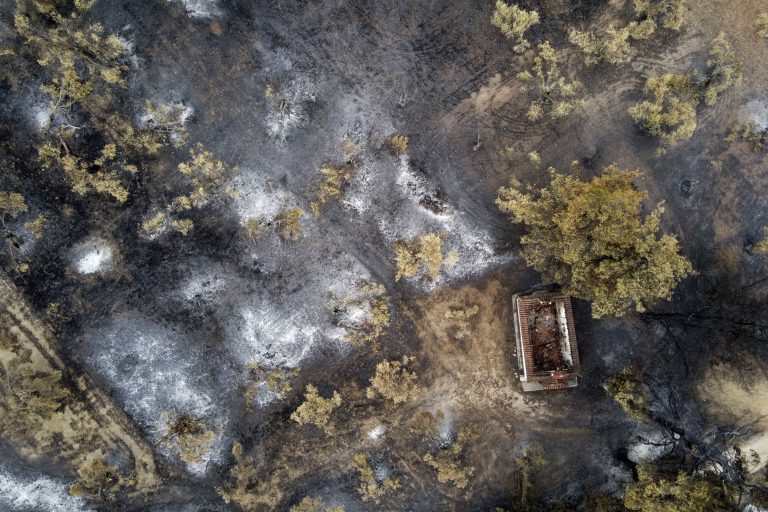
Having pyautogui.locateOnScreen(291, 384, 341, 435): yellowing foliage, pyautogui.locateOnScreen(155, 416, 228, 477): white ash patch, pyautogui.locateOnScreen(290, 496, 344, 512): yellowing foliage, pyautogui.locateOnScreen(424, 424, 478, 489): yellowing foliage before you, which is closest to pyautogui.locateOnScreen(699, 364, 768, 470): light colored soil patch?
pyautogui.locateOnScreen(424, 424, 478, 489): yellowing foliage

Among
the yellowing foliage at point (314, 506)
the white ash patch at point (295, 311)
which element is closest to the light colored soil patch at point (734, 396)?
the white ash patch at point (295, 311)

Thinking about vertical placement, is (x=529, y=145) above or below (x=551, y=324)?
above

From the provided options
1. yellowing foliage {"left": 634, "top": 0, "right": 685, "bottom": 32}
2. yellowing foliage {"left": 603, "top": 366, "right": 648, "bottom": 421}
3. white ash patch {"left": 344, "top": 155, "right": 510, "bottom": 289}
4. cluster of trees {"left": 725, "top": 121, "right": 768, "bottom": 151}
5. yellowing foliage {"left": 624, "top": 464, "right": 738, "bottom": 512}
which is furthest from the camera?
white ash patch {"left": 344, "top": 155, "right": 510, "bottom": 289}

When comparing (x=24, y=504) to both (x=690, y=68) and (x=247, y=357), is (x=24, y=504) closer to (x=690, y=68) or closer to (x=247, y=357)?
(x=247, y=357)

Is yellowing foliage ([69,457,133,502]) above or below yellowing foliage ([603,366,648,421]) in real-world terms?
below

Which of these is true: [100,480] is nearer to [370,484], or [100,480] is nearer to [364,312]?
[370,484]

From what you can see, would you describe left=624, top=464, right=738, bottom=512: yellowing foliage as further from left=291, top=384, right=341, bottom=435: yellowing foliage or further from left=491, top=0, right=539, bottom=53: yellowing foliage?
left=491, top=0, right=539, bottom=53: yellowing foliage

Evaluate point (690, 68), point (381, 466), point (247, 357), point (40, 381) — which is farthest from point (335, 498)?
point (690, 68)

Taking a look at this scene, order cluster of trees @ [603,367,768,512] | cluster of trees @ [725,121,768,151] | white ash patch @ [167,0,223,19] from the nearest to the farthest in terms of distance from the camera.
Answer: cluster of trees @ [603,367,768,512], cluster of trees @ [725,121,768,151], white ash patch @ [167,0,223,19]
